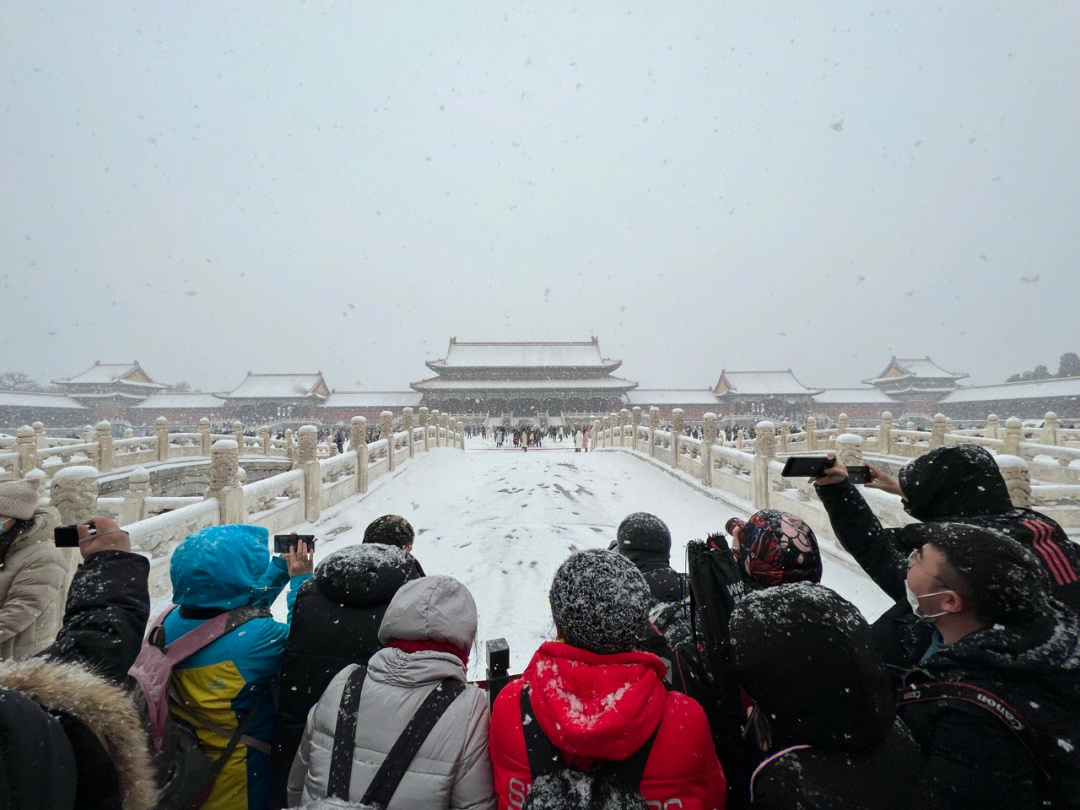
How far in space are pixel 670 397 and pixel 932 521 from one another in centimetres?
3923

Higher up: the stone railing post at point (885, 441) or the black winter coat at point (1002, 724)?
the black winter coat at point (1002, 724)

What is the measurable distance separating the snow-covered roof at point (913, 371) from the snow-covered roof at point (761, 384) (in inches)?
429

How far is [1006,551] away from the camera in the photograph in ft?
4.04

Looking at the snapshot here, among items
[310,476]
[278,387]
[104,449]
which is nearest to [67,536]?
[310,476]

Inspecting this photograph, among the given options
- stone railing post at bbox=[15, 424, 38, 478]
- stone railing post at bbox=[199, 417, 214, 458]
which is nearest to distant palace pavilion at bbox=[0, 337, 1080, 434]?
stone railing post at bbox=[199, 417, 214, 458]

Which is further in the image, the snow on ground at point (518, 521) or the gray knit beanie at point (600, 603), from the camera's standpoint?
the snow on ground at point (518, 521)

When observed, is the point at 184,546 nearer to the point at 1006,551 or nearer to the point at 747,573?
the point at 747,573

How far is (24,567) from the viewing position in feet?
8.25

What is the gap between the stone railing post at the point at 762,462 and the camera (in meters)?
7.37

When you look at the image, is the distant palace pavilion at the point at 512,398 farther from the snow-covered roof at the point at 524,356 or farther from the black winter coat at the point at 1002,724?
the black winter coat at the point at 1002,724

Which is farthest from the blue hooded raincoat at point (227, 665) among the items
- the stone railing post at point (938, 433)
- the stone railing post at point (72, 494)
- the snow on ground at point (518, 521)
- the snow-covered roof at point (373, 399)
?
the snow-covered roof at point (373, 399)

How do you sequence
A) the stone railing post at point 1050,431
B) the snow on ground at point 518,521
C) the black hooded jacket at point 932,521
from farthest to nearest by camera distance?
the stone railing post at point 1050,431 < the snow on ground at point 518,521 < the black hooded jacket at point 932,521

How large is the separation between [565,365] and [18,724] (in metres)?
37.4

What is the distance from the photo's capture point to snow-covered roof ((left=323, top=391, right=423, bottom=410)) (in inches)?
1535
